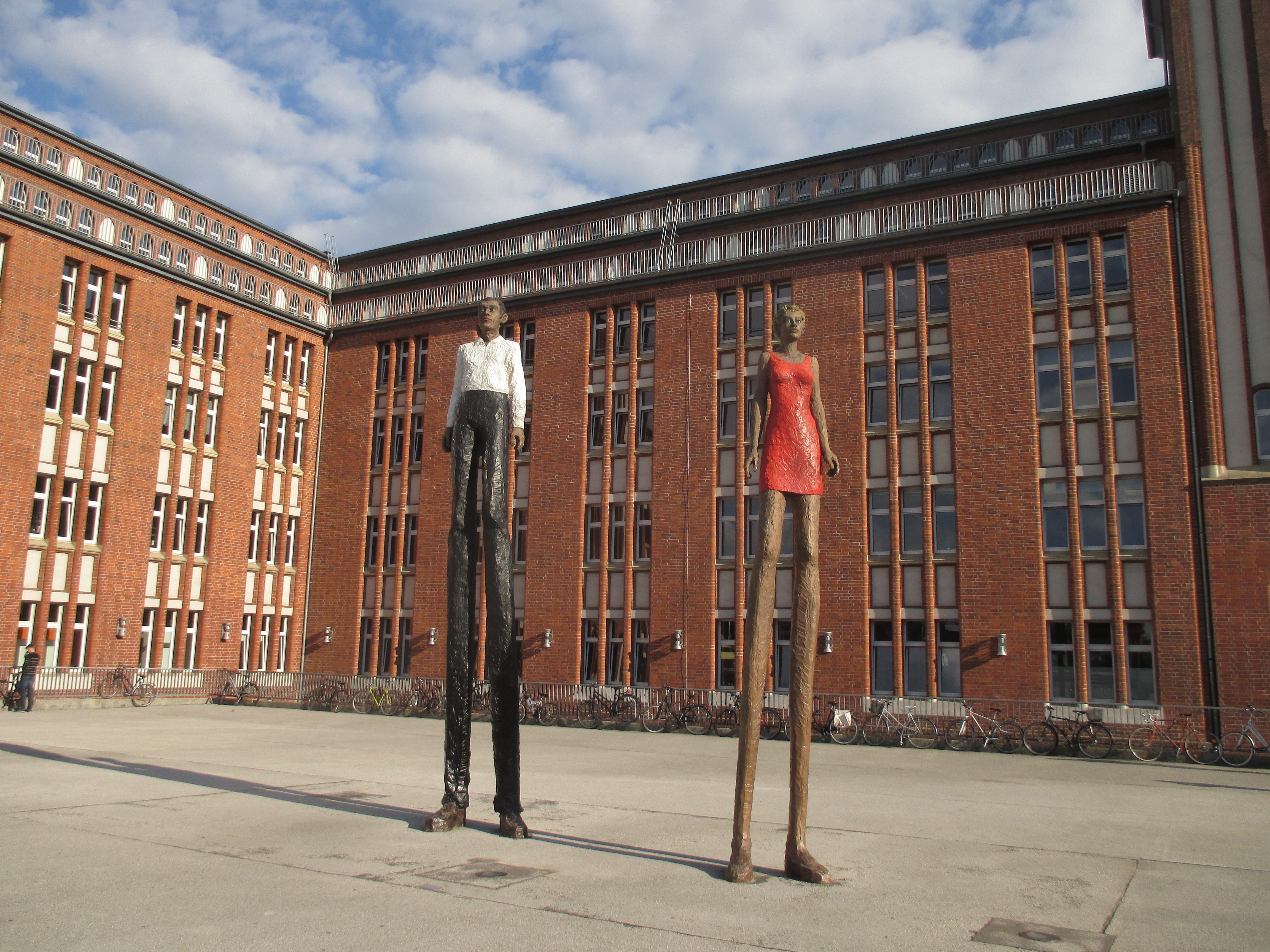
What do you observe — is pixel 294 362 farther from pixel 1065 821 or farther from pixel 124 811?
pixel 1065 821

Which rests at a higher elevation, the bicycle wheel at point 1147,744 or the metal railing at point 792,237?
the metal railing at point 792,237

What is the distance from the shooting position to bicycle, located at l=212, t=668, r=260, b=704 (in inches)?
1268

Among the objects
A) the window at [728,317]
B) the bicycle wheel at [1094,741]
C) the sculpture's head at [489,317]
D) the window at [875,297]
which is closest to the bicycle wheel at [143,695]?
the window at [728,317]

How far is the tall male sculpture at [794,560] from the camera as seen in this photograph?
7340 millimetres

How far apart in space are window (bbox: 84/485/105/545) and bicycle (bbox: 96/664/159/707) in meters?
4.06

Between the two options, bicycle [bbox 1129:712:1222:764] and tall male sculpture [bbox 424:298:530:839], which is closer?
tall male sculpture [bbox 424:298:530:839]

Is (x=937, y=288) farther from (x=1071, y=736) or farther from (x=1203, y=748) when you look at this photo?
(x=1203, y=748)

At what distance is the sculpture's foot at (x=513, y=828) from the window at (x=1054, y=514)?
2016 centimetres

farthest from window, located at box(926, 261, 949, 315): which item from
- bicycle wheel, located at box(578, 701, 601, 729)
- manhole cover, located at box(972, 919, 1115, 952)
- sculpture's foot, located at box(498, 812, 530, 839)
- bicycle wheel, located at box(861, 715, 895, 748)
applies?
manhole cover, located at box(972, 919, 1115, 952)

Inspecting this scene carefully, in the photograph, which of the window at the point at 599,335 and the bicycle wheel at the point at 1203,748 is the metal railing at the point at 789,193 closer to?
the window at the point at 599,335

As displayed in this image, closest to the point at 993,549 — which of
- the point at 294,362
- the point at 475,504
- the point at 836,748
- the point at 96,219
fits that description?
the point at 836,748

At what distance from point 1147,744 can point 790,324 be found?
18.0 meters

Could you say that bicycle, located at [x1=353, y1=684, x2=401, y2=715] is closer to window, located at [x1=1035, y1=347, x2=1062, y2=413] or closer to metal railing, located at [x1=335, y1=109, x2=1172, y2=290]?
metal railing, located at [x1=335, y1=109, x2=1172, y2=290]

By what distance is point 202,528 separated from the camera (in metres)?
33.4
